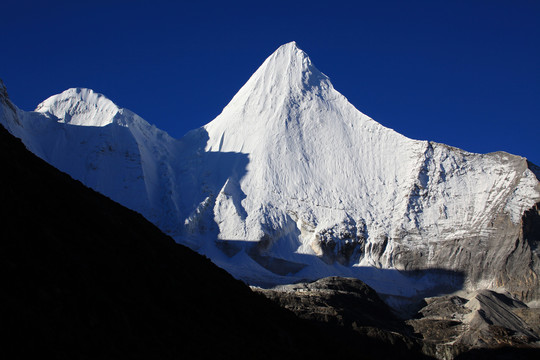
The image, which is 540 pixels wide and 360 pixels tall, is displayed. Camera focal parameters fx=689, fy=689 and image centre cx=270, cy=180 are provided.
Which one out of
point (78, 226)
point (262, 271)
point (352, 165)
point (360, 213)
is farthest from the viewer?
point (352, 165)

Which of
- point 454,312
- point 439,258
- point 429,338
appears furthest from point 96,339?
point 439,258

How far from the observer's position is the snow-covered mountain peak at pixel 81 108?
418ft

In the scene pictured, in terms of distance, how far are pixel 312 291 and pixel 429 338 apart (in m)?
15.1

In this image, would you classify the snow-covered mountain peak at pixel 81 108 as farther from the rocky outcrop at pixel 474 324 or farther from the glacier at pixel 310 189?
the rocky outcrop at pixel 474 324

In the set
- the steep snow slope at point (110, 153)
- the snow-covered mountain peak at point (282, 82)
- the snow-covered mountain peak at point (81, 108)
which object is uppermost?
the snow-covered mountain peak at point (282, 82)

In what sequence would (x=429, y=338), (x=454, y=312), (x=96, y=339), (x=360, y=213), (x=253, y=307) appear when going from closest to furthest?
1. (x=96, y=339)
2. (x=253, y=307)
3. (x=429, y=338)
4. (x=454, y=312)
5. (x=360, y=213)

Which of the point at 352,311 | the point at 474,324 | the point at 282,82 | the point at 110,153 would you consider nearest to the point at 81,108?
the point at 110,153

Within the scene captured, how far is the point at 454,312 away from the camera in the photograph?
8869 cm

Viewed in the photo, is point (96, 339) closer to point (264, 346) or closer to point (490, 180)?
point (264, 346)

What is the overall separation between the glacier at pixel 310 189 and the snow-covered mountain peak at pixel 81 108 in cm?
26

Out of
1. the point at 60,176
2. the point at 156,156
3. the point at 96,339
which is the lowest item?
the point at 96,339

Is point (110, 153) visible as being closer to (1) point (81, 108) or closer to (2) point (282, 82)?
(1) point (81, 108)

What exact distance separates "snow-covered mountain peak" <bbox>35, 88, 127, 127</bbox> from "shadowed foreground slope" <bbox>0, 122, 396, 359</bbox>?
95712 mm

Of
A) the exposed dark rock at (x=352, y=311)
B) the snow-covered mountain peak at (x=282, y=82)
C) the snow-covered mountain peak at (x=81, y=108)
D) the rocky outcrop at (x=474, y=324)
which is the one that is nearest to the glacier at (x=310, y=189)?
the snow-covered mountain peak at (x=81, y=108)
